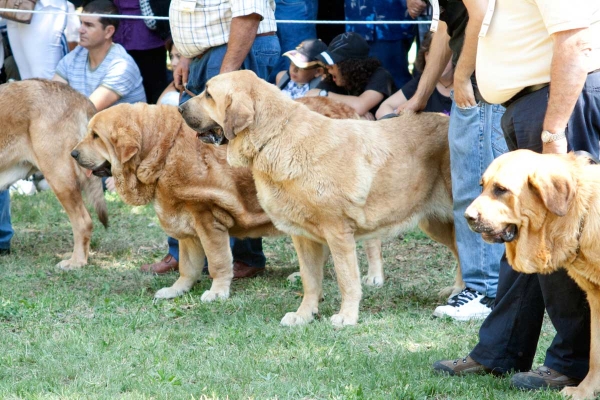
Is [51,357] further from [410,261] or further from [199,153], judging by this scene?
[410,261]

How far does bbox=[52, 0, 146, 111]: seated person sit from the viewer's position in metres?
9.48

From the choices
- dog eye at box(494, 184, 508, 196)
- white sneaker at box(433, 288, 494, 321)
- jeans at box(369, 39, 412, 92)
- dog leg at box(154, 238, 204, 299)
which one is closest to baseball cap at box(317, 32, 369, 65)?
jeans at box(369, 39, 412, 92)

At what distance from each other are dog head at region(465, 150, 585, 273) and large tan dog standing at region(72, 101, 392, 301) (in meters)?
2.90

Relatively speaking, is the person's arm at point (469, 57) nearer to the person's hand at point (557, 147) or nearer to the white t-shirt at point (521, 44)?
the white t-shirt at point (521, 44)

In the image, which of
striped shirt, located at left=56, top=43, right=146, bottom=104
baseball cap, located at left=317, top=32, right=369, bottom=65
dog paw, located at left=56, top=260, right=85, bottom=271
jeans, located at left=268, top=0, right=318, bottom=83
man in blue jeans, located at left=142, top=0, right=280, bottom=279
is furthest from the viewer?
jeans, located at left=268, top=0, right=318, bottom=83

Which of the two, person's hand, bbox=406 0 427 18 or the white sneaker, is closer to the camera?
the white sneaker

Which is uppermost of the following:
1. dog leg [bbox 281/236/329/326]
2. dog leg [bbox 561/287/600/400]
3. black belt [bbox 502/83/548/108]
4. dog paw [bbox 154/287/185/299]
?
black belt [bbox 502/83/548/108]

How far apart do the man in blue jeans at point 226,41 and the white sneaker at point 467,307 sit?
2.01 meters

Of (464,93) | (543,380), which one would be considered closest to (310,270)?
(464,93)

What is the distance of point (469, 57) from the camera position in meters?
4.46

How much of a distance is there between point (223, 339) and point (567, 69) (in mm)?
2578

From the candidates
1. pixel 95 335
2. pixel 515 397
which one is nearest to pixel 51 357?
pixel 95 335

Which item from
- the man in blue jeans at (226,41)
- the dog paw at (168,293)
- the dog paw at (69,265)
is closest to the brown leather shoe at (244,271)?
the man in blue jeans at (226,41)

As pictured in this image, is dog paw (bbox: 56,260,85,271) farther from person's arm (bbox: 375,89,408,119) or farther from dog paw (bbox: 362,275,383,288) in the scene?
person's arm (bbox: 375,89,408,119)
